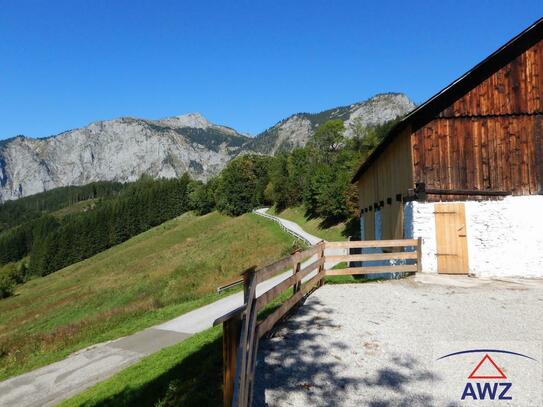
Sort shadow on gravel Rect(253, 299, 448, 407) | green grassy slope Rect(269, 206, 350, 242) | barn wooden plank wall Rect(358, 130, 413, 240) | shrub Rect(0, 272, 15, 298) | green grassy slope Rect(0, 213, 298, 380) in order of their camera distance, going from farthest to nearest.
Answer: shrub Rect(0, 272, 15, 298) < green grassy slope Rect(269, 206, 350, 242) < barn wooden plank wall Rect(358, 130, 413, 240) < green grassy slope Rect(0, 213, 298, 380) < shadow on gravel Rect(253, 299, 448, 407)

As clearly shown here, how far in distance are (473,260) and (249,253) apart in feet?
76.3

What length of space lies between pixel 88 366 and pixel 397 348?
28.8 ft

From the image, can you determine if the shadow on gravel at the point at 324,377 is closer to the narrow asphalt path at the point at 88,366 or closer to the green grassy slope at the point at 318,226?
the narrow asphalt path at the point at 88,366

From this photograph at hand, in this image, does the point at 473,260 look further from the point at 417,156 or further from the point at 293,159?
the point at 293,159

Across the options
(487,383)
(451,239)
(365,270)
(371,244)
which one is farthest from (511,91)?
(487,383)

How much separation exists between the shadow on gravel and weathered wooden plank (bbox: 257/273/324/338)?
1.20 ft

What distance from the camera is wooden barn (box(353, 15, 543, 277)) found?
13.8 meters

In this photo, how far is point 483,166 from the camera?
14.1 metres

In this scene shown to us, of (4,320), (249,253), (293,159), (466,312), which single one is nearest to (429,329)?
(466,312)

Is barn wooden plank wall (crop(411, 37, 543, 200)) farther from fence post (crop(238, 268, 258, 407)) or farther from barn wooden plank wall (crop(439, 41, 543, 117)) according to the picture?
fence post (crop(238, 268, 258, 407))

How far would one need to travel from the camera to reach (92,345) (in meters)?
13.0

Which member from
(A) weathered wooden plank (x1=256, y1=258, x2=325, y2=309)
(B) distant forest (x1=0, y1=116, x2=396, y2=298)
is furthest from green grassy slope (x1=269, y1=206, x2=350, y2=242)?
(A) weathered wooden plank (x1=256, y1=258, x2=325, y2=309)

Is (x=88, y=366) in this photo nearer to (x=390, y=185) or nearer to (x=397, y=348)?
(x=397, y=348)

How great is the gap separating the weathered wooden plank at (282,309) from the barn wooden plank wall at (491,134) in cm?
611
